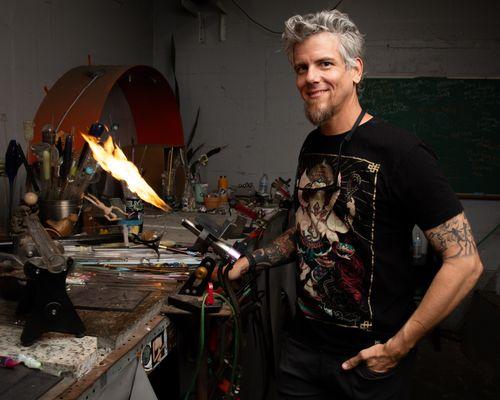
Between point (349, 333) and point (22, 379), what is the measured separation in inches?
33.6

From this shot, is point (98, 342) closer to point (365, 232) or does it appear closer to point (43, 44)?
point (365, 232)

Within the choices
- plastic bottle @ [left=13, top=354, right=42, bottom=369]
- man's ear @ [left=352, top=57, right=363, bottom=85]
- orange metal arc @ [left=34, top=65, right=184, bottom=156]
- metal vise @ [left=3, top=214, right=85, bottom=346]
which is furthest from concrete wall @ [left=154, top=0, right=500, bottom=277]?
plastic bottle @ [left=13, top=354, right=42, bottom=369]

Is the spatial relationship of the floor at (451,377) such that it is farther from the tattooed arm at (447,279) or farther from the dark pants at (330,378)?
the tattooed arm at (447,279)

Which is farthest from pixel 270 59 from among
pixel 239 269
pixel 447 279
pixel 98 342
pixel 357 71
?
pixel 98 342

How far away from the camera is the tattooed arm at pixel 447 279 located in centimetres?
116

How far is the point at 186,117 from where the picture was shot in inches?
170

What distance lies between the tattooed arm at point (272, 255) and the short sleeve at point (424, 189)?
0.49 meters

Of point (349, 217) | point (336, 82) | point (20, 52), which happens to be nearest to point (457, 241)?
point (349, 217)

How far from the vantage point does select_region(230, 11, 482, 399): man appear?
3.86 feet

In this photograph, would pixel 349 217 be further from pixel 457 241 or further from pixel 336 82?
pixel 336 82

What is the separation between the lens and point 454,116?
3904 mm

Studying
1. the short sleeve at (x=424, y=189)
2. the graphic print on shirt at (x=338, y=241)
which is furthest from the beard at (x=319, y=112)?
the short sleeve at (x=424, y=189)

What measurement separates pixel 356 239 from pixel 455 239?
266 mm

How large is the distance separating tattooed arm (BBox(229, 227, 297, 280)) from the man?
0.51 ft
